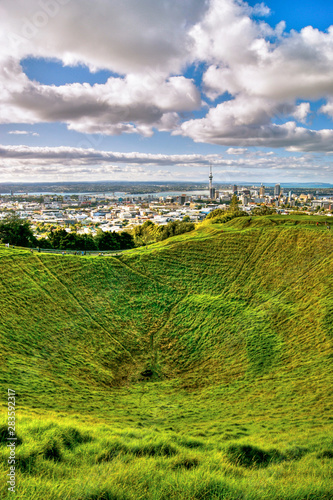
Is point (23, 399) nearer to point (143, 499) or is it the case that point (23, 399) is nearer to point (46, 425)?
point (46, 425)

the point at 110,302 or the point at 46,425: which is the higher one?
the point at 46,425

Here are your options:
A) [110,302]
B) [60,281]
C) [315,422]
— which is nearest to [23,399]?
[315,422]

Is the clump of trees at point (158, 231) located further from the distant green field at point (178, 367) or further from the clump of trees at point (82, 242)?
the distant green field at point (178, 367)

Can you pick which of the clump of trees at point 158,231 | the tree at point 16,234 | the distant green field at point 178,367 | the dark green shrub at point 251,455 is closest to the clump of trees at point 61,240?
the tree at point 16,234

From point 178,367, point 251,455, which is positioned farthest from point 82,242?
point 251,455

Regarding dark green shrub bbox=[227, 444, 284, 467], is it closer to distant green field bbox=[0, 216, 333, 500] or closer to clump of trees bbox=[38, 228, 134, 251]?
distant green field bbox=[0, 216, 333, 500]

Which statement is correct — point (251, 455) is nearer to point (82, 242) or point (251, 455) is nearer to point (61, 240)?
point (82, 242)
